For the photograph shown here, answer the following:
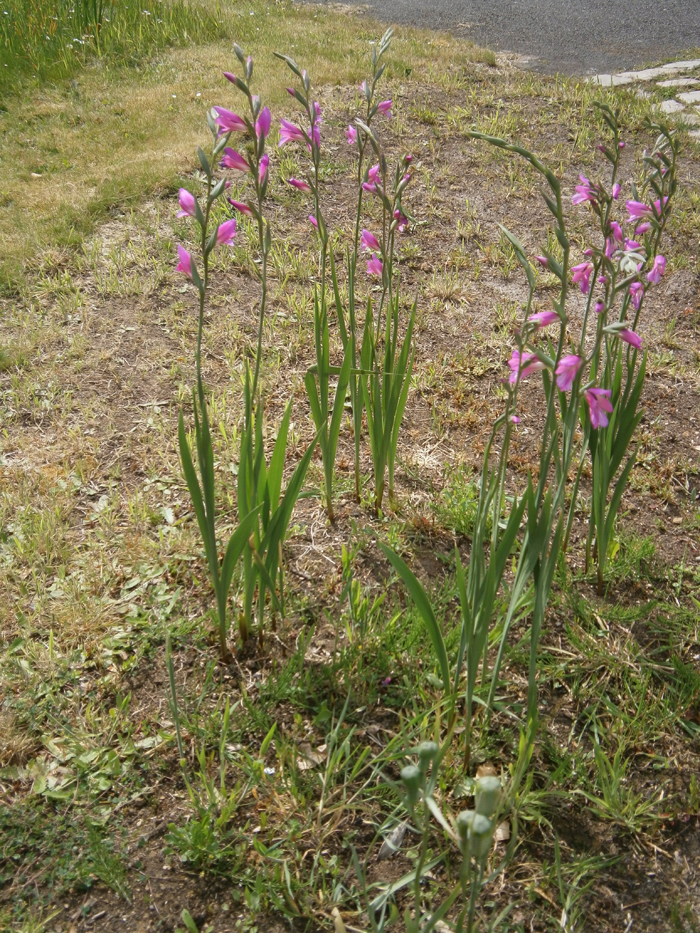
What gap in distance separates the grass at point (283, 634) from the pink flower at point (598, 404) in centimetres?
58

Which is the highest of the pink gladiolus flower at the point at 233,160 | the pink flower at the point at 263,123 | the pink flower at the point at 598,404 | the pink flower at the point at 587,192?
the pink flower at the point at 263,123

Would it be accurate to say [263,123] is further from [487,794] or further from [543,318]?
[487,794]

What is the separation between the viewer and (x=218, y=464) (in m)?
2.77

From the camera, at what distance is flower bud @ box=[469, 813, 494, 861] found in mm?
927

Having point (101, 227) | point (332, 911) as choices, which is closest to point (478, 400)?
point (332, 911)

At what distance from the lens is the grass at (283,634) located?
5.45ft

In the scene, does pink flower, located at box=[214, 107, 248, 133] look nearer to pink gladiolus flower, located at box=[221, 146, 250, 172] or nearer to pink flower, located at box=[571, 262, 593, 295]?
pink gladiolus flower, located at box=[221, 146, 250, 172]

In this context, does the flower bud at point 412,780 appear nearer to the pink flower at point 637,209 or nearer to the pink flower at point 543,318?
the pink flower at point 543,318

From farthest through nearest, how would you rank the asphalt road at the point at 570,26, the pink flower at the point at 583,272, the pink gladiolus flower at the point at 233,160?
the asphalt road at the point at 570,26 < the pink flower at the point at 583,272 < the pink gladiolus flower at the point at 233,160

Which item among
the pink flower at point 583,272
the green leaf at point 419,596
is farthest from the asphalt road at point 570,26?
the green leaf at point 419,596

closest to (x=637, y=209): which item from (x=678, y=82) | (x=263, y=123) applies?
(x=263, y=123)

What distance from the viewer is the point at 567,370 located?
1670 mm

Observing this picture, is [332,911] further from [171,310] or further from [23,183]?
[23,183]

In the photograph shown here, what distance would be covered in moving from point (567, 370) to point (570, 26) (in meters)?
7.10
